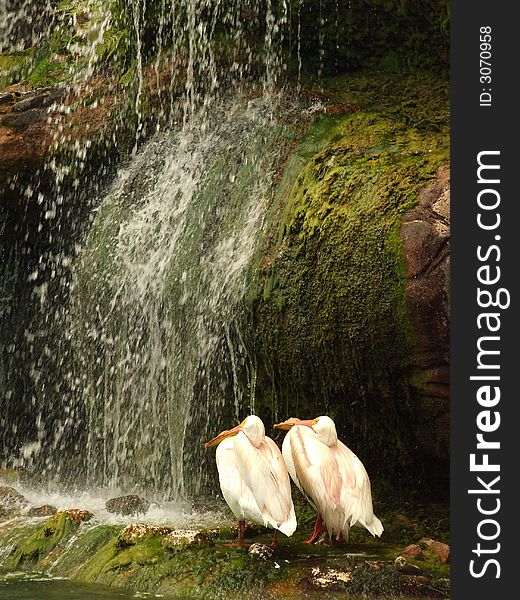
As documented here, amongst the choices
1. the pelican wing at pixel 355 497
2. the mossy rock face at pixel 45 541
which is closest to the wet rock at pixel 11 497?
the mossy rock face at pixel 45 541

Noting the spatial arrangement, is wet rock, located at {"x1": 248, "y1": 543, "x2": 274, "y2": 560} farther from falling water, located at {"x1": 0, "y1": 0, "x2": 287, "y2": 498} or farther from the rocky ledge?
falling water, located at {"x1": 0, "y1": 0, "x2": 287, "y2": 498}

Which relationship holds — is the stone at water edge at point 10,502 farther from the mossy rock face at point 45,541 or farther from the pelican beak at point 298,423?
the pelican beak at point 298,423

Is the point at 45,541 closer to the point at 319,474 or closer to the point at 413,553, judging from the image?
the point at 319,474

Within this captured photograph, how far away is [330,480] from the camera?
6004mm

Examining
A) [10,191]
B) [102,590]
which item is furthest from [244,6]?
[102,590]

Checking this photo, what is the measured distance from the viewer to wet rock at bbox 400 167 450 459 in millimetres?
6543

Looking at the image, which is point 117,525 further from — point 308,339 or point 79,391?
point 79,391

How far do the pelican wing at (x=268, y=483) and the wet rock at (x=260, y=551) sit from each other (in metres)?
0.19

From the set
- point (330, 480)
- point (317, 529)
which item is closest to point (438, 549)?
point (317, 529)

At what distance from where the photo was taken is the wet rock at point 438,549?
20.1ft

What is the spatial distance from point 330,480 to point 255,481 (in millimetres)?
481

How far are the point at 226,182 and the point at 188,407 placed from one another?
2277 millimetres

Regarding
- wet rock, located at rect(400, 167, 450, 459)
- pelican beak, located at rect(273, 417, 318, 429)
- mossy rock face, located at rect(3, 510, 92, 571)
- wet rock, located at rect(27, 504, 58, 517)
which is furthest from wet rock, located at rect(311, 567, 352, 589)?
wet rock, located at rect(27, 504, 58, 517)

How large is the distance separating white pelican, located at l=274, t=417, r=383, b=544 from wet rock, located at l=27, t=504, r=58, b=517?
2.51m
